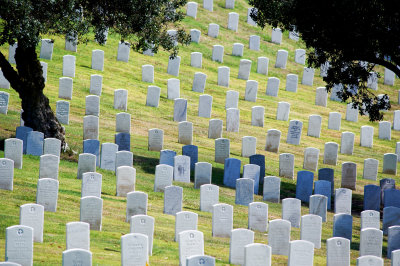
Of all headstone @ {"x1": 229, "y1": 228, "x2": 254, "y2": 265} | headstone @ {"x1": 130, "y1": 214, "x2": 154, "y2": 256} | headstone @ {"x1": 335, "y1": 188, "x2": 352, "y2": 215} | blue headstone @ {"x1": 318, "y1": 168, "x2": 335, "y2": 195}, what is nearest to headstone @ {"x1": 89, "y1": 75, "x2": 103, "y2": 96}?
blue headstone @ {"x1": 318, "y1": 168, "x2": 335, "y2": 195}

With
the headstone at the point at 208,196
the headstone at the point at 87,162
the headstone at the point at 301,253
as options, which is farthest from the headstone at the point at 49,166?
the headstone at the point at 301,253

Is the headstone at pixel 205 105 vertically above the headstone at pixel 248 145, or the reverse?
the headstone at pixel 205 105

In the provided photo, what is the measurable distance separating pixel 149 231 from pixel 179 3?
27.9 feet

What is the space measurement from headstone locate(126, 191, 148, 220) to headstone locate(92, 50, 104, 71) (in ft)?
45.0

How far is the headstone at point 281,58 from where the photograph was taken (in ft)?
115

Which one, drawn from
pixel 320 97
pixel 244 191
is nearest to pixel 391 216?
pixel 244 191

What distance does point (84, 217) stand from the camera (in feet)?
49.2

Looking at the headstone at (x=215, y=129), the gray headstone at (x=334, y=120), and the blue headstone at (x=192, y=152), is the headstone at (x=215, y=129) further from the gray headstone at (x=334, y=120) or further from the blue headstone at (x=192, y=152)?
the gray headstone at (x=334, y=120)

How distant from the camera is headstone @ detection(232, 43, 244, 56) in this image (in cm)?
3472

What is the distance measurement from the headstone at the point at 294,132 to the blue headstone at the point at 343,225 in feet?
30.9

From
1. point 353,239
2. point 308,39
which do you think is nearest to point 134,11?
point 308,39

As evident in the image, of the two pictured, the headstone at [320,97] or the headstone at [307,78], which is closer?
the headstone at [320,97]

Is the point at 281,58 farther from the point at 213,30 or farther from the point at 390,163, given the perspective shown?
the point at 390,163

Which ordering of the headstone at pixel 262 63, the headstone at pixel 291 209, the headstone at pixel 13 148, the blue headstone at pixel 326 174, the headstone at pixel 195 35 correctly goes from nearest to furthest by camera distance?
the headstone at pixel 291 209
the headstone at pixel 13 148
the blue headstone at pixel 326 174
the headstone at pixel 262 63
the headstone at pixel 195 35
